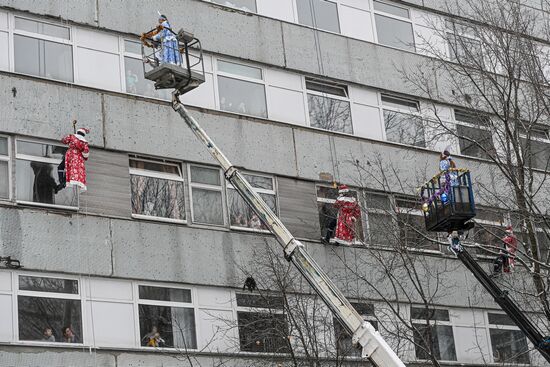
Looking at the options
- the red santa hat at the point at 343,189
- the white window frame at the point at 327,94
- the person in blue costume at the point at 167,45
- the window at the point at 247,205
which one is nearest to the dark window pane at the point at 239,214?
the window at the point at 247,205

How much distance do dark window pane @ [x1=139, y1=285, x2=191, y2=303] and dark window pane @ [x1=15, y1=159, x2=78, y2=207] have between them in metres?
2.11

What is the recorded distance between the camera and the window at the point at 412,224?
963 inches

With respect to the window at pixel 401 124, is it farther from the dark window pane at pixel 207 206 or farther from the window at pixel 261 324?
the window at pixel 261 324

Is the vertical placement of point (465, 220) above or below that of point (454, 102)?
below

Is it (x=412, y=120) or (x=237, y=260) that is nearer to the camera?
A: (x=237, y=260)

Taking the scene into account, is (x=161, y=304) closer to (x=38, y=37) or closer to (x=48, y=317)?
(x=48, y=317)

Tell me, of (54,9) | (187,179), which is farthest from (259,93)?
(54,9)

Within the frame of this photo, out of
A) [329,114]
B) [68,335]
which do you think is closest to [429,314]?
[329,114]

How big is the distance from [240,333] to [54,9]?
7.46m

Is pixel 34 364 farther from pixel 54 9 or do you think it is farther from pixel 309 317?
pixel 54 9

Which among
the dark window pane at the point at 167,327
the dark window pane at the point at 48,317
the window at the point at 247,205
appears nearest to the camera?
the dark window pane at the point at 48,317

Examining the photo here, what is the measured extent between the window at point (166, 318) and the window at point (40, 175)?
2.30 meters

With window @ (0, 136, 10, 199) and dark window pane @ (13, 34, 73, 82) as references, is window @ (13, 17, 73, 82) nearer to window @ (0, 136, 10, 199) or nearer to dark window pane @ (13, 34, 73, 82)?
dark window pane @ (13, 34, 73, 82)

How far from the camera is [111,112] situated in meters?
22.2
